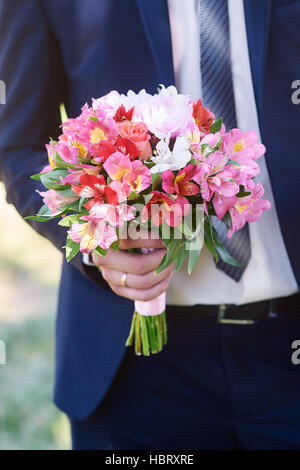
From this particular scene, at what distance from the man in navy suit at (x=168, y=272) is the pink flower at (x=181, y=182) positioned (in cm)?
27

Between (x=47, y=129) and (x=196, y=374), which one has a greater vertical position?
(x=47, y=129)

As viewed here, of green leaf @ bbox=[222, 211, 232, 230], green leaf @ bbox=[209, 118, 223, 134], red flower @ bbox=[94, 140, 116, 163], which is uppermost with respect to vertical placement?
green leaf @ bbox=[209, 118, 223, 134]

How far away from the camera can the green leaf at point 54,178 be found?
1.42m

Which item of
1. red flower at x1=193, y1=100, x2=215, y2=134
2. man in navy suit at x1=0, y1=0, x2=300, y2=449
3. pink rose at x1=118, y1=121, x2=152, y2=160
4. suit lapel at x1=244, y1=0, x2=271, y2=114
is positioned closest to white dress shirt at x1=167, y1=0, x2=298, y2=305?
man in navy suit at x1=0, y1=0, x2=300, y2=449

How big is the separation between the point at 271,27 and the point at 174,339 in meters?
0.99

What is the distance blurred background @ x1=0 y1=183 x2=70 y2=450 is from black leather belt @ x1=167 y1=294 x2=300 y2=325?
977 mm

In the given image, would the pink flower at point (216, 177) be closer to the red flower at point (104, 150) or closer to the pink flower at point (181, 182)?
the pink flower at point (181, 182)

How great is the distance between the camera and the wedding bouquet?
52.5 inches

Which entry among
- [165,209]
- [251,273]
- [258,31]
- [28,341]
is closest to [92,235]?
[165,209]

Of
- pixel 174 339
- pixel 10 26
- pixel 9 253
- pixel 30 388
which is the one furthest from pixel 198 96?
pixel 9 253

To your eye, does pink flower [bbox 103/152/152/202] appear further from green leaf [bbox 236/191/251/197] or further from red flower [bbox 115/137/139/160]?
green leaf [bbox 236/191/251/197]

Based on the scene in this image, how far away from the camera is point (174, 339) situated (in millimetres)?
1916

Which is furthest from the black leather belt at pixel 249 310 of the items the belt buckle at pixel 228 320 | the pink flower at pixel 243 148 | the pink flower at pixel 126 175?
the pink flower at pixel 126 175

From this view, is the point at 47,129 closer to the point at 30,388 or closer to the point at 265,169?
the point at 265,169
